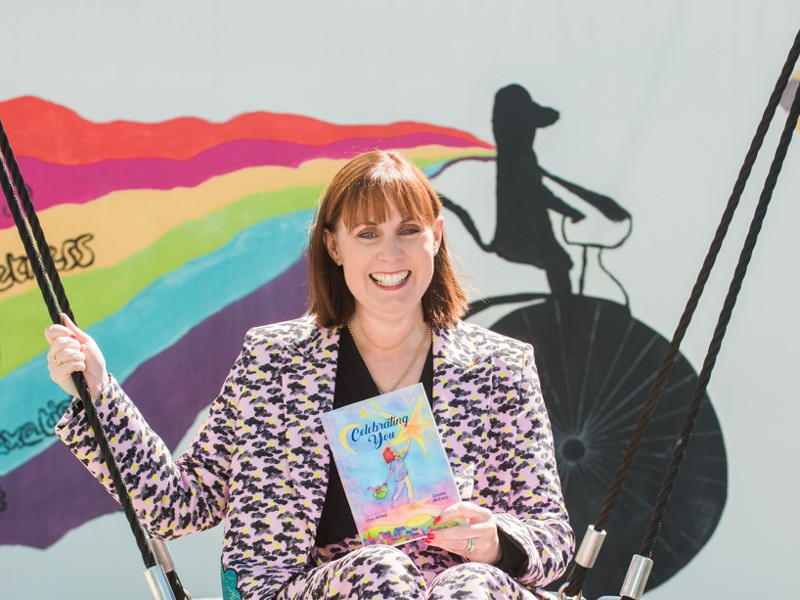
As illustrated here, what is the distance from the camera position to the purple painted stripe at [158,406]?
306cm

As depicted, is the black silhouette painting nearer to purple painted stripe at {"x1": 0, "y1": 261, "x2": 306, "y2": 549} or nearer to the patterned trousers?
purple painted stripe at {"x1": 0, "y1": 261, "x2": 306, "y2": 549}

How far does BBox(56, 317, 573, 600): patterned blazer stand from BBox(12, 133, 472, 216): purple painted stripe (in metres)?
1.13

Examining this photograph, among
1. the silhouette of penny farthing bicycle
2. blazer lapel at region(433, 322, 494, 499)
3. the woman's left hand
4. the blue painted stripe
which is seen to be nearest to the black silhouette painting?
the silhouette of penny farthing bicycle

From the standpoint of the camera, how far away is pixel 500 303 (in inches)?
126

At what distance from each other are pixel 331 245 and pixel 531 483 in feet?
2.12

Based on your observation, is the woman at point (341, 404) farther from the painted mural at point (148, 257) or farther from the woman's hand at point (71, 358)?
the painted mural at point (148, 257)

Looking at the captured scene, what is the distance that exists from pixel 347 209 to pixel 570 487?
5.02ft

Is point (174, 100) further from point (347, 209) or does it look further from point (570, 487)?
point (570, 487)

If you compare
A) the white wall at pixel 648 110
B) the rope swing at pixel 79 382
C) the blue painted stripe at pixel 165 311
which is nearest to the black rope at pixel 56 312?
the rope swing at pixel 79 382

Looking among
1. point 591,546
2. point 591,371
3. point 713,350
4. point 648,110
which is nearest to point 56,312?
point 591,546

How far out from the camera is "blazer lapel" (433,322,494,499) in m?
2.03

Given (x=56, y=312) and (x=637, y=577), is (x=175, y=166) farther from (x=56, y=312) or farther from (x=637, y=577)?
(x=637, y=577)

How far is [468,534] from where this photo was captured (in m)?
1.83

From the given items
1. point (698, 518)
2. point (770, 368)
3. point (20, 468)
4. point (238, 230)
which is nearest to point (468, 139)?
point (238, 230)
